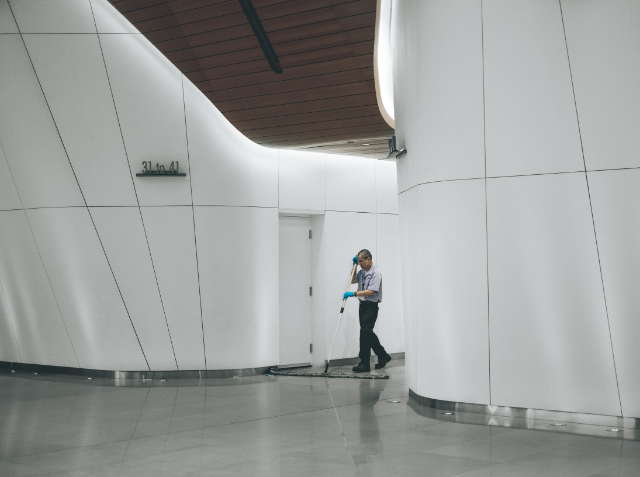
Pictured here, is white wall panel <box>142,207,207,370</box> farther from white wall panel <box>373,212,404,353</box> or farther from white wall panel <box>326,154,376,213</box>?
white wall panel <box>373,212,404,353</box>

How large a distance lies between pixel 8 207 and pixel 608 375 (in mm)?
9611

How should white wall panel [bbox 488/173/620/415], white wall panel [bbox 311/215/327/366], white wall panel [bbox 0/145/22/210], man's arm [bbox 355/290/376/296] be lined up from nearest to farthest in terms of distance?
white wall panel [bbox 488/173/620/415] → white wall panel [bbox 0/145/22/210] → man's arm [bbox 355/290/376/296] → white wall panel [bbox 311/215/327/366]

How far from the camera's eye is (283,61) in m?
9.77

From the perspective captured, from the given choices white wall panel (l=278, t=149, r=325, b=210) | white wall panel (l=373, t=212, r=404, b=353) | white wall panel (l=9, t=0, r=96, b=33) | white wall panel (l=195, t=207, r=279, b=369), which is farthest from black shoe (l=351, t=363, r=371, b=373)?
white wall panel (l=9, t=0, r=96, b=33)

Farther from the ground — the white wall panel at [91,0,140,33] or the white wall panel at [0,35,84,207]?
the white wall panel at [91,0,140,33]

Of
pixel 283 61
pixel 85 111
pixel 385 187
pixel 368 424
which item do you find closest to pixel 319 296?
pixel 385 187

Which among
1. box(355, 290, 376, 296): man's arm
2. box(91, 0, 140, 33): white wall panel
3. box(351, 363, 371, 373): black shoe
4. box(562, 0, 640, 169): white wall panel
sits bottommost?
box(351, 363, 371, 373): black shoe

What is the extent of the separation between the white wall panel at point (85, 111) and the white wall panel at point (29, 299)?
1590mm

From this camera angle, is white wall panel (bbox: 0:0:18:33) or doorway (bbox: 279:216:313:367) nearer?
white wall panel (bbox: 0:0:18:33)

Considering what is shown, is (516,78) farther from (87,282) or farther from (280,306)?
(87,282)

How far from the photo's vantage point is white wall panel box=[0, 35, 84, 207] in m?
11.3

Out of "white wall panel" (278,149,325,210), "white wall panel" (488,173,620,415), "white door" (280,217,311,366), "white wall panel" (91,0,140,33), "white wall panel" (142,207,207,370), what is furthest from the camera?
"white door" (280,217,311,366)

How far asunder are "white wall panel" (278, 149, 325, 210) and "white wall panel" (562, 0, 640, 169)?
5.95 metres

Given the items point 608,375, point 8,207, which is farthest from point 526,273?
point 8,207
